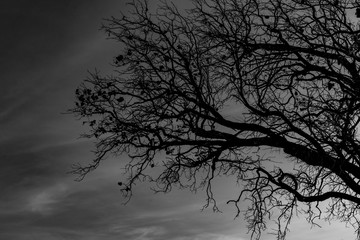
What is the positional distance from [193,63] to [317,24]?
3.27 meters

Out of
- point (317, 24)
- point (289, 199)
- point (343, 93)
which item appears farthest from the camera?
point (289, 199)

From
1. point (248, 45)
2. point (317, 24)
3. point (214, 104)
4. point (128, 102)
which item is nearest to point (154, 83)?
point (128, 102)

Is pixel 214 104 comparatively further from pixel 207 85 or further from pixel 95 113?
pixel 95 113

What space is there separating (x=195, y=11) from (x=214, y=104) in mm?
→ 2520

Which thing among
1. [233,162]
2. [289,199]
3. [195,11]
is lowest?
[289,199]

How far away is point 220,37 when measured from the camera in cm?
1083

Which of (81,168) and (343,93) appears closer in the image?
(343,93)

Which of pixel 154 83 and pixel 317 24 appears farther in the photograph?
pixel 154 83

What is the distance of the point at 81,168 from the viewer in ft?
39.9

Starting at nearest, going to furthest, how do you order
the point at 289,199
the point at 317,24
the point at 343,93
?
the point at 343,93
the point at 317,24
the point at 289,199

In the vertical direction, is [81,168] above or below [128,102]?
below

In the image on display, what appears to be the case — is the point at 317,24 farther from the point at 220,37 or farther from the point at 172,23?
the point at 172,23

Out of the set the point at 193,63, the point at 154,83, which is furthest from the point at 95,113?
the point at 193,63


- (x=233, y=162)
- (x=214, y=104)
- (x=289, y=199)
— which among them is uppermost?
(x=214, y=104)
